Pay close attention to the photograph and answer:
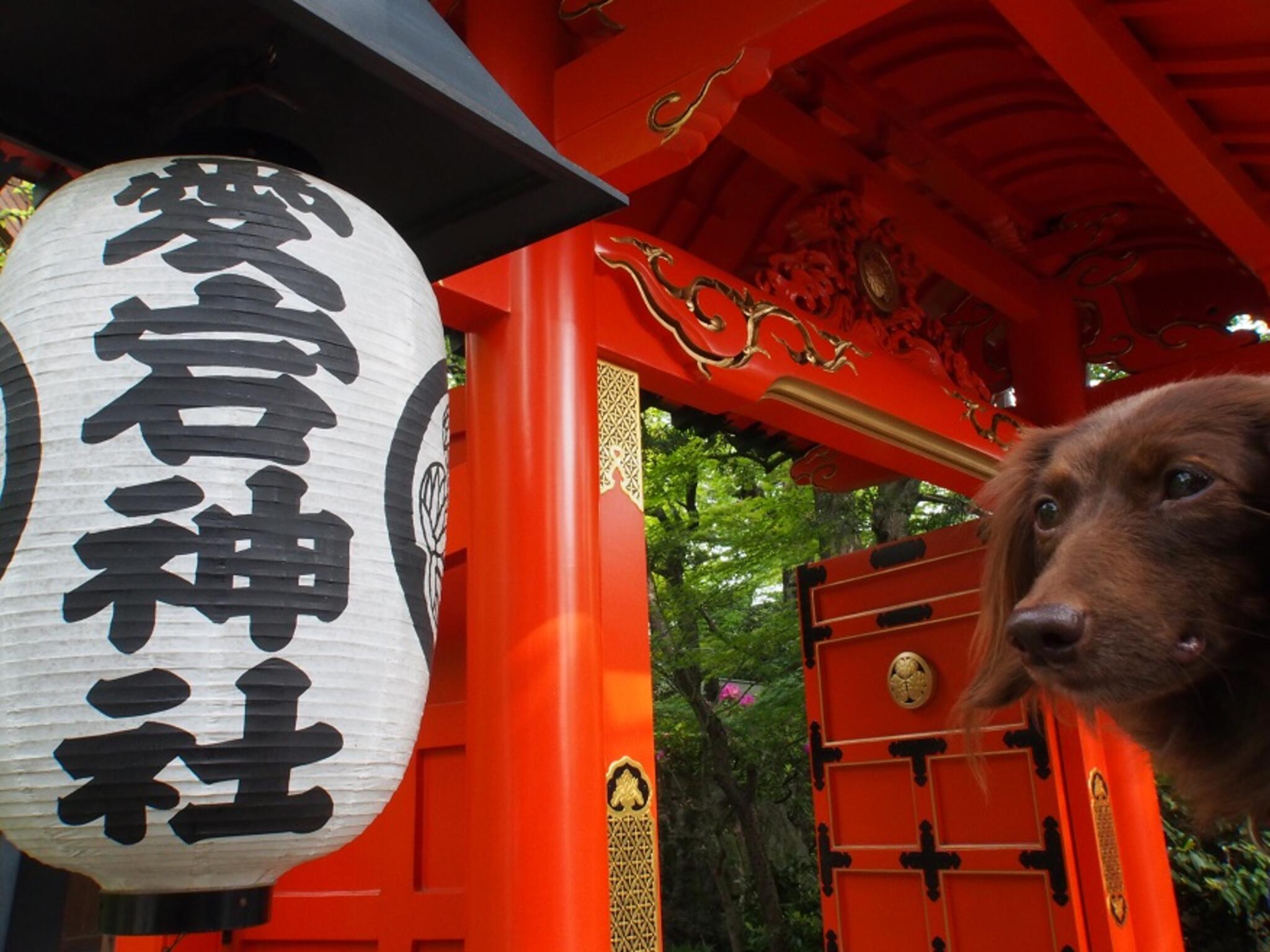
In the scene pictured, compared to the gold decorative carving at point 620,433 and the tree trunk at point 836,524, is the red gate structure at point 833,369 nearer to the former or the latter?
the gold decorative carving at point 620,433

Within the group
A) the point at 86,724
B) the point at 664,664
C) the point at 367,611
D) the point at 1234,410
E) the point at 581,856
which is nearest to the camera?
the point at 86,724

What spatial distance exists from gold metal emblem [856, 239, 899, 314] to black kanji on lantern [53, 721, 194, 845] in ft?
12.2

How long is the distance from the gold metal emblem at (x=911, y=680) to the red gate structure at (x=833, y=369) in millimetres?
28

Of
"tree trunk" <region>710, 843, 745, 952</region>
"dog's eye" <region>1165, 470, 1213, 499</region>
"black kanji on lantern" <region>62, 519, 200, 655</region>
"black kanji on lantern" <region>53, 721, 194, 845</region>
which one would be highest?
"dog's eye" <region>1165, 470, 1213, 499</region>

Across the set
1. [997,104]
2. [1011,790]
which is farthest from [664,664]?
[997,104]

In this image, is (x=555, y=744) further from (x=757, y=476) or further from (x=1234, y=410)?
(x=757, y=476)

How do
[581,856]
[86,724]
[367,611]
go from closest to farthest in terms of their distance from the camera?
[86,724], [367,611], [581,856]

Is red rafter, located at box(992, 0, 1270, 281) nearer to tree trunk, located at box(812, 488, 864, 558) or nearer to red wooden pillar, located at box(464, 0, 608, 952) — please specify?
red wooden pillar, located at box(464, 0, 608, 952)

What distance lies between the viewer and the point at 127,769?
94 cm

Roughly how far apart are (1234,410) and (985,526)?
1.62 ft

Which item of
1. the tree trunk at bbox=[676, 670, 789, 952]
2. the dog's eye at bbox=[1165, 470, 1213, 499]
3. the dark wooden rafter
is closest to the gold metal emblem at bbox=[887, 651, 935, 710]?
the dark wooden rafter

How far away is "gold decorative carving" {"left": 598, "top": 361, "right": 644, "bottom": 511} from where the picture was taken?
3109mm

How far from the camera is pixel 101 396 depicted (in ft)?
3.26

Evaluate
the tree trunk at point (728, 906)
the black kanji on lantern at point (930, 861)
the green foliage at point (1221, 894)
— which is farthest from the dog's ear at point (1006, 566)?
the tree trunk at point (728, 906)
